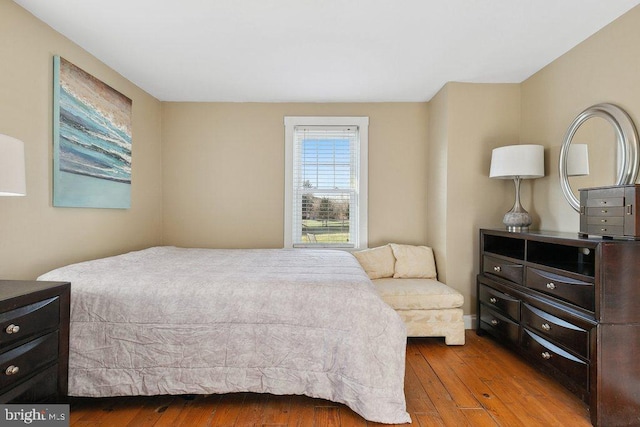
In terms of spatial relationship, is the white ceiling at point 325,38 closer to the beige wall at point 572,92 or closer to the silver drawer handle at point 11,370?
the beige wall at point 572,92

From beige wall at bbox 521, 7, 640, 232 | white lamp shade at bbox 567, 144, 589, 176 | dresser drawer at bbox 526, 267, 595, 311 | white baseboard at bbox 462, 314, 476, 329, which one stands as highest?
beige wall at bbox 521, 7, 640, 232

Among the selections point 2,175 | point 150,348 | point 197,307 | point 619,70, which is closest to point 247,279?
point 197,307

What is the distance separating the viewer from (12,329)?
1386 mm

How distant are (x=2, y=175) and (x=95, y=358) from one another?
3.40ft

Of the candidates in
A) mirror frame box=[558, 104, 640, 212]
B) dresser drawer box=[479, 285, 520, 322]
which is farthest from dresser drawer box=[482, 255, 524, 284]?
mirror frame box=[558, 104, 640, 212]

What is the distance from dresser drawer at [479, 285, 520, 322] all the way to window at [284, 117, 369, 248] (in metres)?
1.29

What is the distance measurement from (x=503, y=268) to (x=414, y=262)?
0.91m

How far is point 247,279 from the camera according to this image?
6.51 feet

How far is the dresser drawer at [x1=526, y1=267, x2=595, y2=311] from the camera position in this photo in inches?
71.2

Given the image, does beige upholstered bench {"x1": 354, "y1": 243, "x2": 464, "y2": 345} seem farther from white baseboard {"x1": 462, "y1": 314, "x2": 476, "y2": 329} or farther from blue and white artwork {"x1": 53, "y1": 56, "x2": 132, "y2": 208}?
blue and white artwork {"x1": 53, "y1": 56, "x2": 132, "y2": 208}

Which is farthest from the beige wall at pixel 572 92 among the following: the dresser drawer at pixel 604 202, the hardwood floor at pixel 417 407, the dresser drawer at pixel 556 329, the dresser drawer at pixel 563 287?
the hardwood floor at pixel 417 407

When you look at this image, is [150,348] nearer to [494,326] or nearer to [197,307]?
[197,307]

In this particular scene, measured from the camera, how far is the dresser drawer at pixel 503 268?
2.45 m

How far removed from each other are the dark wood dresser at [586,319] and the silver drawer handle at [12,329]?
8.96 feet
